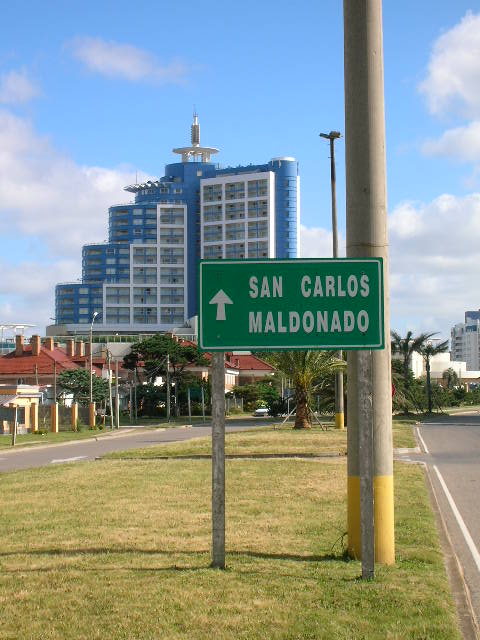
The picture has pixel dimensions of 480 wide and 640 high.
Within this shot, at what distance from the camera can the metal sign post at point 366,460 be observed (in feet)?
26.3

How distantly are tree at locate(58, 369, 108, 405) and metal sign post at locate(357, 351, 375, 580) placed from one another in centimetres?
6730

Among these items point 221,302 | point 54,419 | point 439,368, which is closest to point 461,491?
point 221,302

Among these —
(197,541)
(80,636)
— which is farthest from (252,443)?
(80,636)

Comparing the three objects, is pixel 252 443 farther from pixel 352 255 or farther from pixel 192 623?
pixel 192 623

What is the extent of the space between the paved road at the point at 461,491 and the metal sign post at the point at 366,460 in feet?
3.22

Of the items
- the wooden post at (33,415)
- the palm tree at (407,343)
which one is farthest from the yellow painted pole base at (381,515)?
the palm tree at (407,343)

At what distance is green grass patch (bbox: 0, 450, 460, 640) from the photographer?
6.52 m

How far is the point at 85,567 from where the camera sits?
8.62 meters

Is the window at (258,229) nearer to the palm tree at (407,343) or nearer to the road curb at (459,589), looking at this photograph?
the palm tree at (407,343)

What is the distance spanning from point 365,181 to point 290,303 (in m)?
1.47

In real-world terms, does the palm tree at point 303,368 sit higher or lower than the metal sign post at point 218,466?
higher

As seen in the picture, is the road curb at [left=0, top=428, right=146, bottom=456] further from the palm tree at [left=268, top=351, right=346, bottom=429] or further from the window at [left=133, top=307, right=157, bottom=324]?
the window at [left=133, top=307, right=157, bottom=324]

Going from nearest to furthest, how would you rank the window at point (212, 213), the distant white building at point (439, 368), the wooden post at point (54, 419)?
1. the wooden post at point (54, 419)
2. the distant white building at point (439, 368)
3. the window at point (212, 213)

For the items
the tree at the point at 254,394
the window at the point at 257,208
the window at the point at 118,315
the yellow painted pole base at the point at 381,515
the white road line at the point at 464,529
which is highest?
the window at the point at 257,208
